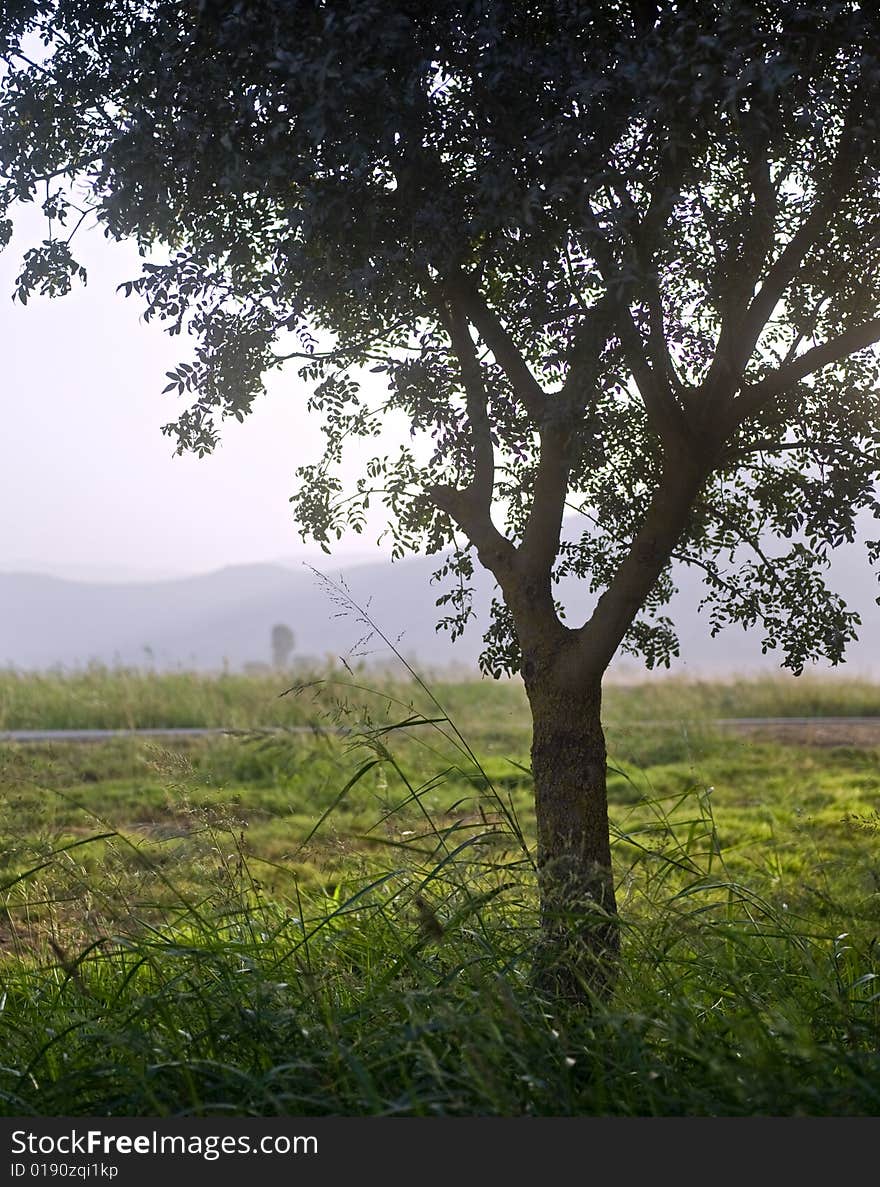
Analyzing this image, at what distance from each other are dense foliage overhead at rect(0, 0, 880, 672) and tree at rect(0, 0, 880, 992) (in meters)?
0.02

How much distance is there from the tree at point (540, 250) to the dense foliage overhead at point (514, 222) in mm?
18

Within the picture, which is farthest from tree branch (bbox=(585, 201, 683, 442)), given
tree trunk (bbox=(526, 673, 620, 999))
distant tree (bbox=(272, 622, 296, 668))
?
distant tree (bbox=(272, 622, 296, 668))

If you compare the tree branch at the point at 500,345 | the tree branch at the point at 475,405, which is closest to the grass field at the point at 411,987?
the tree branch at the point at 475,405

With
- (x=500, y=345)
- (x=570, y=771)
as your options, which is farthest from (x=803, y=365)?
(x=570, y=771)

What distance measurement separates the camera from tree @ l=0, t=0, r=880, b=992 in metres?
4.74

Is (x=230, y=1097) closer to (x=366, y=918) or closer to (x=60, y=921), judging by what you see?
(x=366, y=918)

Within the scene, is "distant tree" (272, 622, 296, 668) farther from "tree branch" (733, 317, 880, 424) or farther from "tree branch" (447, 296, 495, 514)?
"tree branch" (733, 317, 880, 424)

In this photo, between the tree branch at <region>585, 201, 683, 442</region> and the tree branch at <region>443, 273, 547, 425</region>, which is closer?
the tree branch at <region>585, 201, 683, 442</region>

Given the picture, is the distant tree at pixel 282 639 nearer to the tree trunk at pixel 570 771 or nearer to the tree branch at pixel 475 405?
the tree branch at pixel 475 405

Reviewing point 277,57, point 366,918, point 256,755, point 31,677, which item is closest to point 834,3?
point 277,57

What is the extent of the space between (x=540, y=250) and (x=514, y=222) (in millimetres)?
181

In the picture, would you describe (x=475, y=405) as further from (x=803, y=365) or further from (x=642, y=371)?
(x=803, y=365)

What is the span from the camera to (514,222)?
5078 millimetres

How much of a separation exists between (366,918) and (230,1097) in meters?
1.59
